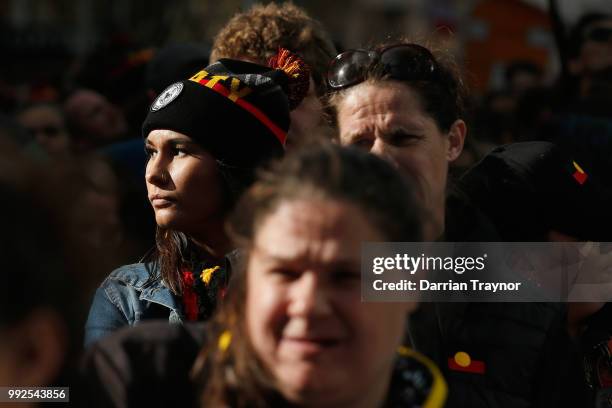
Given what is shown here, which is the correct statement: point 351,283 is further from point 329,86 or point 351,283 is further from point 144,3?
point 144,3

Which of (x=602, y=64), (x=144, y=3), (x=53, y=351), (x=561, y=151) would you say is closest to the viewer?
(x=53, y=351)

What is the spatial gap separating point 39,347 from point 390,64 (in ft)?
4.81

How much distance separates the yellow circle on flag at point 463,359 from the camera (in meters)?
2.31

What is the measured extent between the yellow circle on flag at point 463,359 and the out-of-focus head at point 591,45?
10.3 ft

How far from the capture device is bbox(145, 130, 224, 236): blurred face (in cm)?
264

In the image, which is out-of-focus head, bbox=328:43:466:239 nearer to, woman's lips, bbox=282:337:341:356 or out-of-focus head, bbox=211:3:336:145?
out-of-focus head, bbox=211:3:336:145

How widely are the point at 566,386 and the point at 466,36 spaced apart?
9.20 m

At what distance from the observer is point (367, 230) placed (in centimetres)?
168

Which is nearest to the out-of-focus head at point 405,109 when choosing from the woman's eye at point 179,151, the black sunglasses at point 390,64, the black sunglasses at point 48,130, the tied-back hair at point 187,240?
the black sunglasses at point 390,64

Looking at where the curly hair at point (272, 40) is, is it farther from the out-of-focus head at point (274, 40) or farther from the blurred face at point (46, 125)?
the blurred face at point (46, 125)

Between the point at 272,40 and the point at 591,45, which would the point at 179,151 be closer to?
the point at 272,40

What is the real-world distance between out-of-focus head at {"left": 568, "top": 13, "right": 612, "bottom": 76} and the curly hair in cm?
217

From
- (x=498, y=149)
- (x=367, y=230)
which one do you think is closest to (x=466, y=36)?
(x=498, y=149)

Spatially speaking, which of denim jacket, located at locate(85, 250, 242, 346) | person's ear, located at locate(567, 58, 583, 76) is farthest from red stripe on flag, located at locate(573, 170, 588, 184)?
person's ear, located at locate(567, 58, 583, 76)
